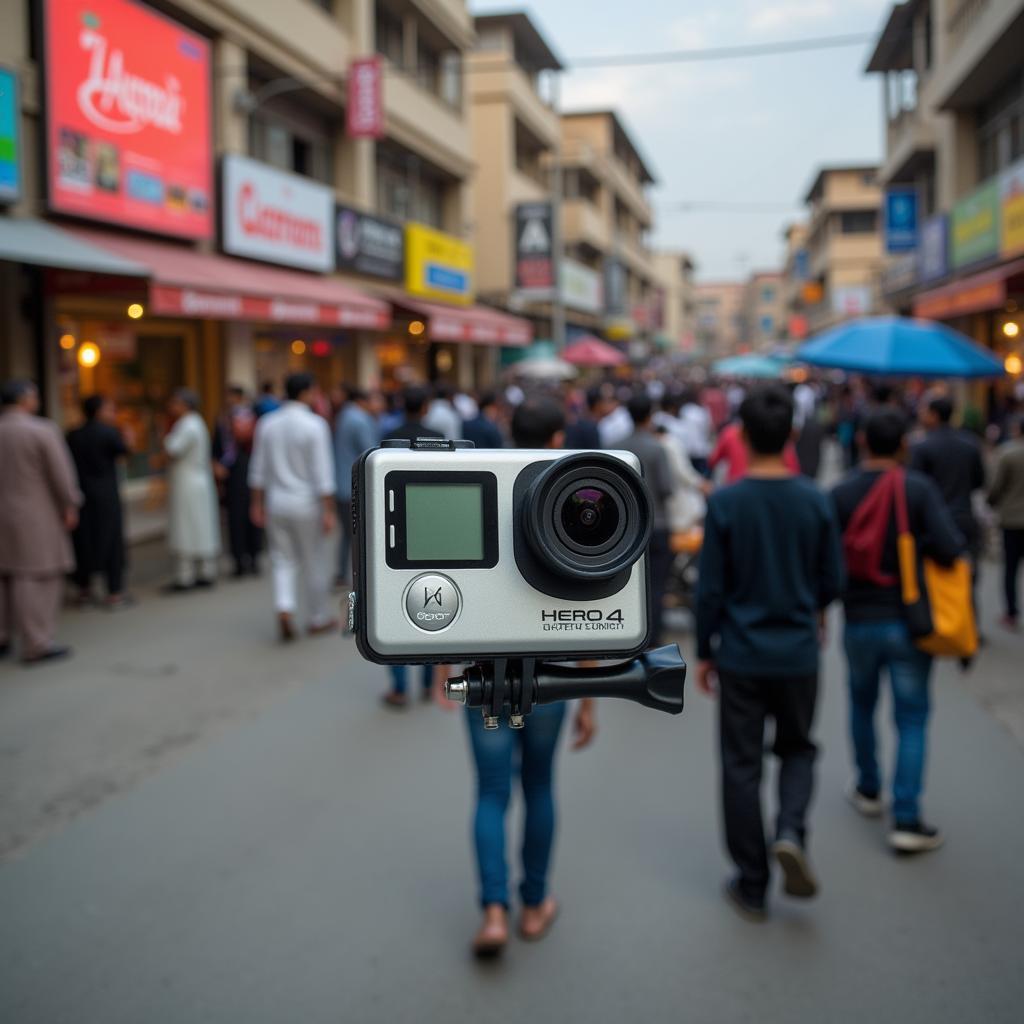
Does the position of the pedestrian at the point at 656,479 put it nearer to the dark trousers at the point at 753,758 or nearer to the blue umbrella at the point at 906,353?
the blue umbrella at the point at 906,353

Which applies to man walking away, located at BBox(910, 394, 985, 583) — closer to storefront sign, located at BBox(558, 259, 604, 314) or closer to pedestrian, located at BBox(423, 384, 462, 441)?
pedestrian, located at BBox(423, 384, 462, 441)

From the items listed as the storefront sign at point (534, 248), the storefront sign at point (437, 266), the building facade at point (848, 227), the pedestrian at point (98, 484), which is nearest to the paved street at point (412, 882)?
the pedestrian at point (98, 484)

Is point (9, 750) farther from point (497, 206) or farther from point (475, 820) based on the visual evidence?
point (497, 206)

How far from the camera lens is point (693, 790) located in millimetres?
4945

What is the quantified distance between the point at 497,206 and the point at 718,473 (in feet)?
72.3

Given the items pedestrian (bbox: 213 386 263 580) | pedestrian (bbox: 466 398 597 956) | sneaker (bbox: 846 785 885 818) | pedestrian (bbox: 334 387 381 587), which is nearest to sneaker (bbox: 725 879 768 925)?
pedestrian (bbox: 466 398 597 956)

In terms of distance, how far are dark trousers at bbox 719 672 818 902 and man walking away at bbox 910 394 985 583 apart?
3781 mm

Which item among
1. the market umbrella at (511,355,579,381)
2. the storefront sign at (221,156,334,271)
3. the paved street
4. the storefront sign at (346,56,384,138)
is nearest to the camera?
the paved street

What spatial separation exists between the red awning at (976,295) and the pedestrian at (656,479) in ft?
28.6

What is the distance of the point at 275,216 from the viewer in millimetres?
14805

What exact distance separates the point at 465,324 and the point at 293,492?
528 inches

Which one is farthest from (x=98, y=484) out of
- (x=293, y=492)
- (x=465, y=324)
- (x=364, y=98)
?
(x=465, y=324)

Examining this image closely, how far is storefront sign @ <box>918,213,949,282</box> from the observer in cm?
1931

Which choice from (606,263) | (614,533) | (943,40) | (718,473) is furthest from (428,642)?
(606,263)
